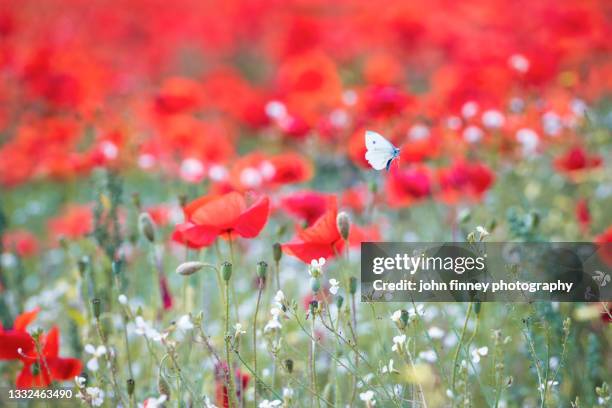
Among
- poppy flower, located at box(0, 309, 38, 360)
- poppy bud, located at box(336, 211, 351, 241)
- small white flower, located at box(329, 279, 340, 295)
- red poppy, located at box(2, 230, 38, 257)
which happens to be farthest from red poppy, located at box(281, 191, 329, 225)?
red poppy, located at box(2, 230, 38, 257)

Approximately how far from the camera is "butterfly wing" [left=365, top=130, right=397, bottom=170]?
141 cm

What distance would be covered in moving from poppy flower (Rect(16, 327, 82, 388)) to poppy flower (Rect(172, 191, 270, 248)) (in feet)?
1.26

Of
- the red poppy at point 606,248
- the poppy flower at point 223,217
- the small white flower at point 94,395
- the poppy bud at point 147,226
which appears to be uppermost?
the red poppy at point 606,248

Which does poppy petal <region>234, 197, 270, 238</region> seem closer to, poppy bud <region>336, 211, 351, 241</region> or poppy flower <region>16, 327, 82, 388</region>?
poppy bud <region>336, 211, 351, 241</region>

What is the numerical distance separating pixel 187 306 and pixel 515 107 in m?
1.42

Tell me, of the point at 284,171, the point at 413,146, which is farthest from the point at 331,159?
the point at 284,171

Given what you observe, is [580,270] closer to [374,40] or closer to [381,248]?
[381,248]

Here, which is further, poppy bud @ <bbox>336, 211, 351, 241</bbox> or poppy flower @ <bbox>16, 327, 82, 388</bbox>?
poppy flower @ <bbox>16, 327, 82, 388</bbox>

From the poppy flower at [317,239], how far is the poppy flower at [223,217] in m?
0.09

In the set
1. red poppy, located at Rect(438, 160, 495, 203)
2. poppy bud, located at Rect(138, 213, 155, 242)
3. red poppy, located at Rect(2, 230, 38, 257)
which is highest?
red poppy, located at Rect(2, 230, 38, 257)

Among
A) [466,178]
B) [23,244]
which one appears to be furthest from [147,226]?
[23,244]

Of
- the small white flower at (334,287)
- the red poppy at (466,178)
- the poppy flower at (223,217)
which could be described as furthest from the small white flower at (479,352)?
the red poppy at (466,178)

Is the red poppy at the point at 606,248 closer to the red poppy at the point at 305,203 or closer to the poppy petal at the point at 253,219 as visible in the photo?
the red poppy at the point at 305,203

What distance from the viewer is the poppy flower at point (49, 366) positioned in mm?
1614
